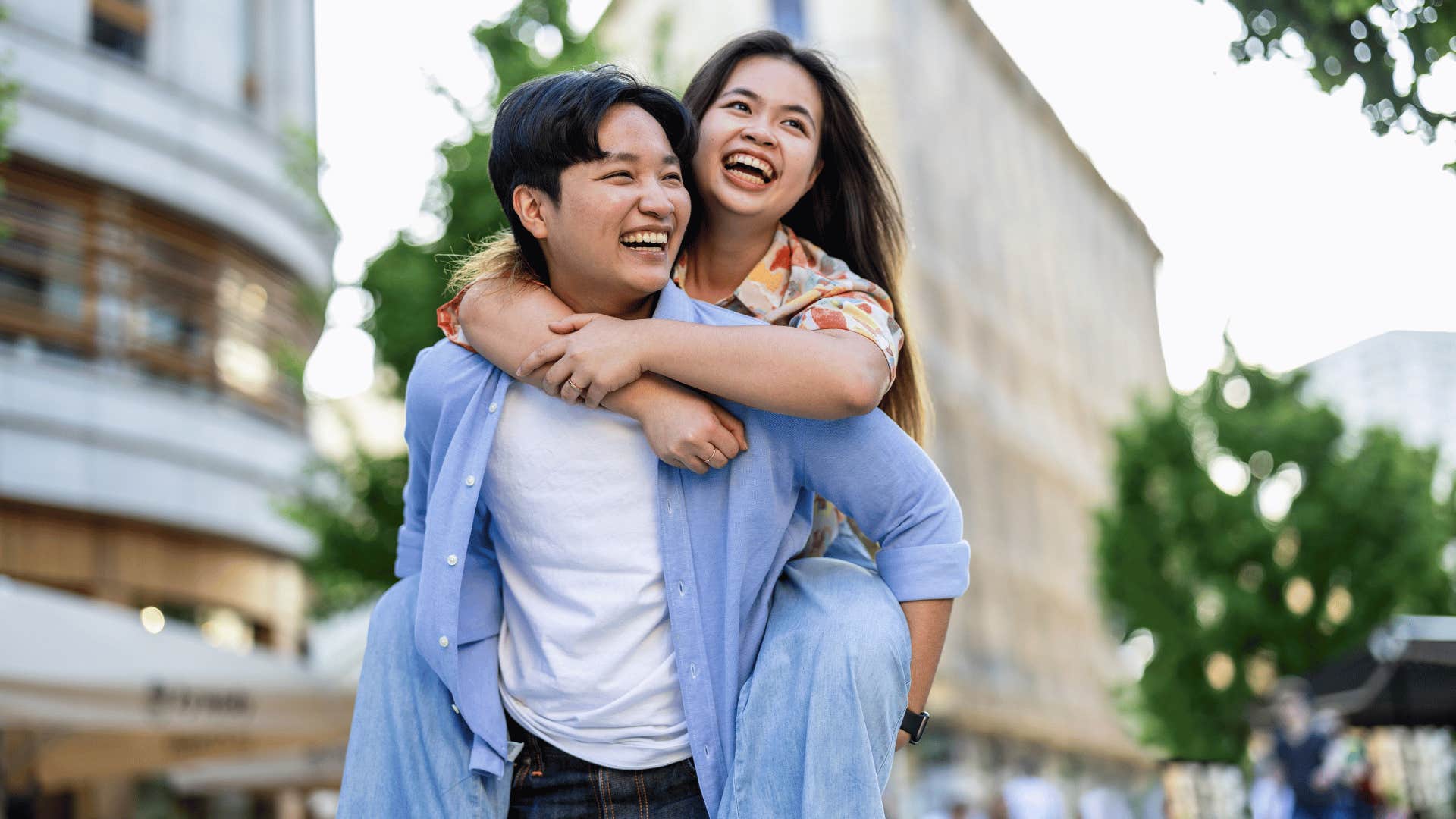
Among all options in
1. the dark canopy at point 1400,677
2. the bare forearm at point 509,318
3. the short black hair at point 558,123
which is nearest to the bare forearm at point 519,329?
the bare forearm at point 509,318

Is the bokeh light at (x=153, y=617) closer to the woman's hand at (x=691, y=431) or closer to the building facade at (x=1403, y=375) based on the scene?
the woman's hand at (x=691, y=431)

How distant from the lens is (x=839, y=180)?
2541 millimetres

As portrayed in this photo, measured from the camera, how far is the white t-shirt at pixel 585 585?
203 centimetres

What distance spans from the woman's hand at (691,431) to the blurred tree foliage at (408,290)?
27.3 feet

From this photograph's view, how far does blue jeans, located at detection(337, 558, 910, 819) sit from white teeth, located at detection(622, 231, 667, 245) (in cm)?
52

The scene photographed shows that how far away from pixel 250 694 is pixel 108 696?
1.10 meters

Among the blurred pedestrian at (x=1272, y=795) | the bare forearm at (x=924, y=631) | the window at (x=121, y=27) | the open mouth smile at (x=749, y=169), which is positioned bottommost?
the blurred pedestrian at (x=1272, y=795)

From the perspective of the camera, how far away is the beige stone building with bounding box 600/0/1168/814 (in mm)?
32875

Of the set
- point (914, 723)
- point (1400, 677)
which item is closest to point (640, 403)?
point (914, 723)

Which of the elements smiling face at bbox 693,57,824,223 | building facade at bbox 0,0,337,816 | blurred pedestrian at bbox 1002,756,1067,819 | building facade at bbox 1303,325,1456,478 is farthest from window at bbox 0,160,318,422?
building facade at bbox 1303,325,1456,478

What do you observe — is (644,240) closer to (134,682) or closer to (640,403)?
(640,403)

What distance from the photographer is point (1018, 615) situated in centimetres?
3797

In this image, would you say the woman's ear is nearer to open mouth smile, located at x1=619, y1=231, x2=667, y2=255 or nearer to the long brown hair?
open mouth smile, located at x1=619, y1=231, x2=667, y2=255

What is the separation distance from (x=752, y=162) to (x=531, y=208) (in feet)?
1.31
